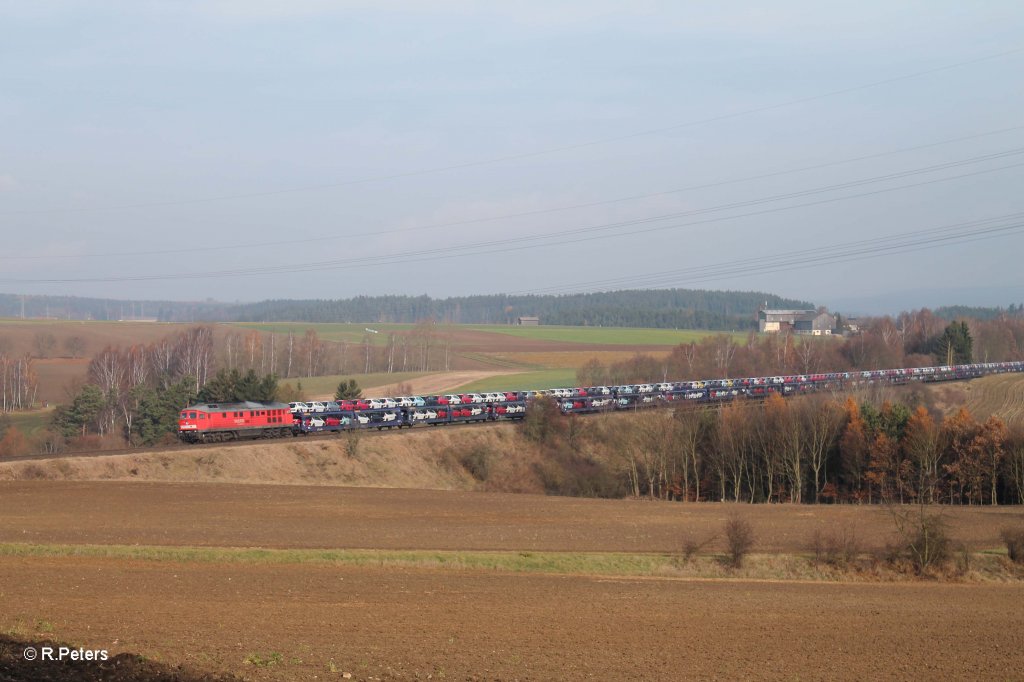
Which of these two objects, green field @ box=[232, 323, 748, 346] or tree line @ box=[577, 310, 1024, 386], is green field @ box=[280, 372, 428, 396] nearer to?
tree line @ box=[577, 310, 1024, 386]

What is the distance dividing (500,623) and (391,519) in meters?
17.8

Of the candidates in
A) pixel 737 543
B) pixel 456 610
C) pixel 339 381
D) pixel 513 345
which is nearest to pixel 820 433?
pixel 737 543

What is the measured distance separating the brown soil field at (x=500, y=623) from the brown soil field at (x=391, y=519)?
4.29 m

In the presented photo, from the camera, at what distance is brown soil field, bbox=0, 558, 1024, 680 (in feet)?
57.1

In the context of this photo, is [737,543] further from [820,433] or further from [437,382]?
[437,382]

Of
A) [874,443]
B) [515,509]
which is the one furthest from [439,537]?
[874,443]

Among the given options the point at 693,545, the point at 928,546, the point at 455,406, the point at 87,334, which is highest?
the point at 87,334

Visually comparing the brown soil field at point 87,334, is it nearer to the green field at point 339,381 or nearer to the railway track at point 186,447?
the green field at point 339,381

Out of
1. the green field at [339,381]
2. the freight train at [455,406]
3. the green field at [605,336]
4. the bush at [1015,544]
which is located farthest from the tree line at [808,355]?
the bush at [1015,544]

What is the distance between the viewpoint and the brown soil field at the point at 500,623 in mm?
17391

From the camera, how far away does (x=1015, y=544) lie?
32.8 meters

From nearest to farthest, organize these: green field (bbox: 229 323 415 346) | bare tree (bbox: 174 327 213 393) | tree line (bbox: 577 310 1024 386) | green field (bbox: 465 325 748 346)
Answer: bare tree (bbox: 174 327 213 393)
tree line (bbox: 577 310 1024 386)
green field (bbox: 229 323 415 346)
green field (bbox: 465 325 748 346)

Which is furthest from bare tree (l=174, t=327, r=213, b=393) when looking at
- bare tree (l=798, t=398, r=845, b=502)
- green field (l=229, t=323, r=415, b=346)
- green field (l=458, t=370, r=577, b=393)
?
bare tree (l=798, t=398, r=845, b=502)

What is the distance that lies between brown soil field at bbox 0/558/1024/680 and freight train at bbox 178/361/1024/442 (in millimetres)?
35273
